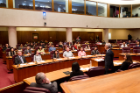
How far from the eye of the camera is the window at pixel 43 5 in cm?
1075

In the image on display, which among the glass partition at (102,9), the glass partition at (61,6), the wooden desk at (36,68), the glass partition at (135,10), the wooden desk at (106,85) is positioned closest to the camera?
the wooden desk at (106,85)

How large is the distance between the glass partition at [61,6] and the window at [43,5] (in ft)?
1.90

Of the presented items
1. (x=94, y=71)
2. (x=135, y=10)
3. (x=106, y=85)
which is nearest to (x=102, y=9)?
(x=135, y=10)

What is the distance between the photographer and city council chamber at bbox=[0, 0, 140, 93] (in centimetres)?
190

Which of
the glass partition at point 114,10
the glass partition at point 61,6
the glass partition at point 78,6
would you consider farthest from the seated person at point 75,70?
the glass partition at point 114,10

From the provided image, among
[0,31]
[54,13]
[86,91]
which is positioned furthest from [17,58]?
[0,31]

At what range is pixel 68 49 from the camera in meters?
6.61

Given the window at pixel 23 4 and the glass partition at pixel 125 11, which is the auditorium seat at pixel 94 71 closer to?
the window at pixel 23 4

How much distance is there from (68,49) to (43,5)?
634 centimetres

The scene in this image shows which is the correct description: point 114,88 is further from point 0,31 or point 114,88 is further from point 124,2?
point 124,2

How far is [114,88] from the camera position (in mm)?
1409

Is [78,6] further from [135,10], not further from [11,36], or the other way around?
[135,10]

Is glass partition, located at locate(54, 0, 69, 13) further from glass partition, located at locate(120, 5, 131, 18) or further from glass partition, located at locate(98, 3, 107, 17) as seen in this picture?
glass partition, located at locate(120, 5, 131, 18)

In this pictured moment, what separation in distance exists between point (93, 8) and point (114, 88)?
1346 cm
